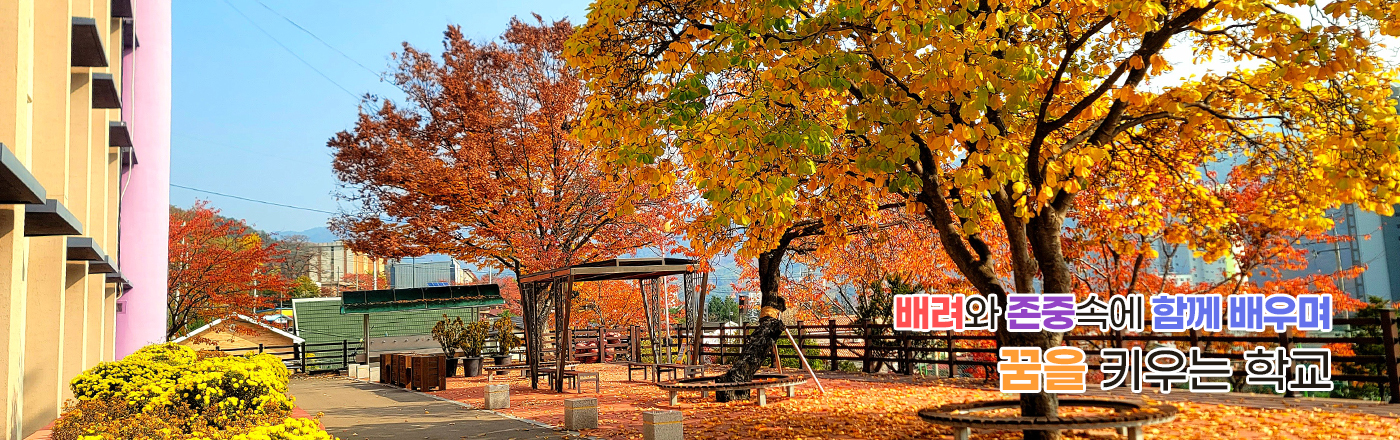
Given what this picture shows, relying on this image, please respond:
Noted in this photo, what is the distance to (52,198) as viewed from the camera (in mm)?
7645

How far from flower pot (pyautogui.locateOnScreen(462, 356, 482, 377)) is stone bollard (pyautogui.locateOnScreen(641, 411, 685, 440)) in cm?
1417

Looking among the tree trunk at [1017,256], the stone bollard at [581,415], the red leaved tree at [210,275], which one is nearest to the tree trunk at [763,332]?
the stone bollard at [581,415]

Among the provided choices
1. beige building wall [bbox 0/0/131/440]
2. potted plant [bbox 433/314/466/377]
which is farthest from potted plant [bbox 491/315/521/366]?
beige building wall [bbox 0/0/131/440]

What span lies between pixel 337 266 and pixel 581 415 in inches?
4097

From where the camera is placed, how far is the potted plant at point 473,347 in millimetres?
22469

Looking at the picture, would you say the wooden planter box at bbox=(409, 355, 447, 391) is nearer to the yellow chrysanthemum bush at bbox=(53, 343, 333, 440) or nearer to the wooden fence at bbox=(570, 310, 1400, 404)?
the wooden fence at bbox=(570, 310, 1400, 404)

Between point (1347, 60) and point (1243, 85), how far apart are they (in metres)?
2.23

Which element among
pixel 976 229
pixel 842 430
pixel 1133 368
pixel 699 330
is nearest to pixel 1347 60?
pixel 976 229

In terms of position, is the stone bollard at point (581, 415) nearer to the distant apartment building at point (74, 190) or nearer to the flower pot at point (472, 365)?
the distant apartment building at point (74, 190)

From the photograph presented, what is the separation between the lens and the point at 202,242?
28703mm

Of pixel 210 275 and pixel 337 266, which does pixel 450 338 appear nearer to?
pixel 210 275

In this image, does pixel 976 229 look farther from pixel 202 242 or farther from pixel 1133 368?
pixel 202 242

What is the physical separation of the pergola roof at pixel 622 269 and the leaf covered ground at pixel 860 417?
2183 mm

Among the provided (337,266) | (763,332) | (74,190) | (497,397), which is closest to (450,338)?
(497,397)
